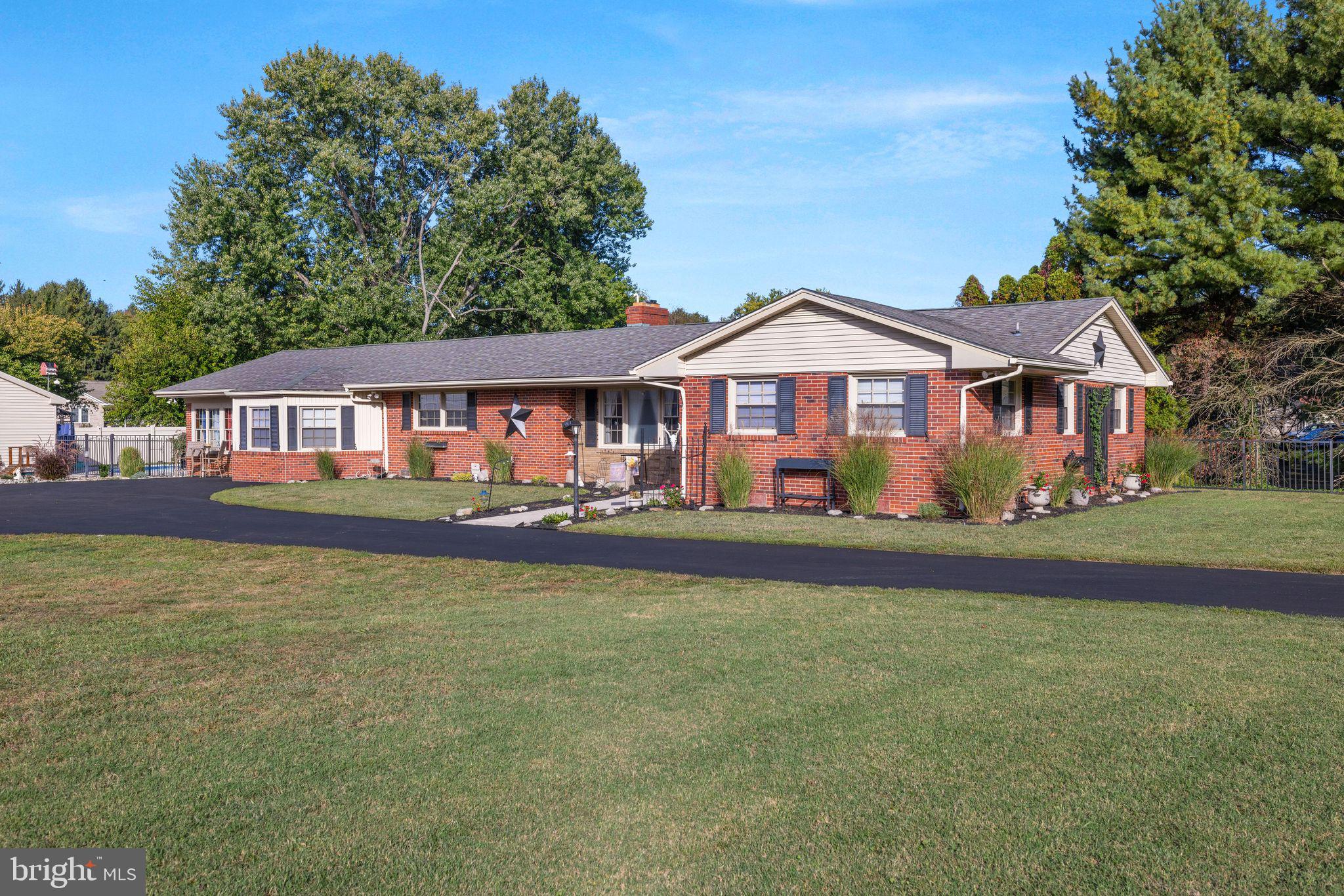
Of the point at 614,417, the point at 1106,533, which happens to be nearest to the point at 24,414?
the point at 614,417

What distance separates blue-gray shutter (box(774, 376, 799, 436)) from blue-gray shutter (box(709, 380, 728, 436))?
118 centimetres

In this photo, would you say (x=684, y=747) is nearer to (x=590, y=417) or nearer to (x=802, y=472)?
(x=802, y=472)

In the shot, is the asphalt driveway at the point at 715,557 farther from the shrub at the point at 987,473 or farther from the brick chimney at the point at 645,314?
the brick chimney at the point at 645,314

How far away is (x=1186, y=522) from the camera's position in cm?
1638

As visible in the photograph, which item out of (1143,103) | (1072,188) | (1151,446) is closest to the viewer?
(1151,446)

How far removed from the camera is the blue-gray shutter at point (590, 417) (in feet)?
83.5

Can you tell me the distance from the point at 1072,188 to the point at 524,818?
31265mm

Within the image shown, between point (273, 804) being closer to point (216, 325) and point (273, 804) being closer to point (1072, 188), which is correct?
point (1072, 188)

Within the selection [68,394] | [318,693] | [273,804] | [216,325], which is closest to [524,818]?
[273,804]

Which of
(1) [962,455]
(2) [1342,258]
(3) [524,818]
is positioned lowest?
(3) [524,818]

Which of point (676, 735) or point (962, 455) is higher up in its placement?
point (962, 455)

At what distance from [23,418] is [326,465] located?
21474 millimetres

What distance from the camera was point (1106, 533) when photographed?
15086 mm

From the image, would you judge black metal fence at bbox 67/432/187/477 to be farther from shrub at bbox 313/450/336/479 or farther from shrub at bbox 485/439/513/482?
shrub at bbox 485/439/513/482
